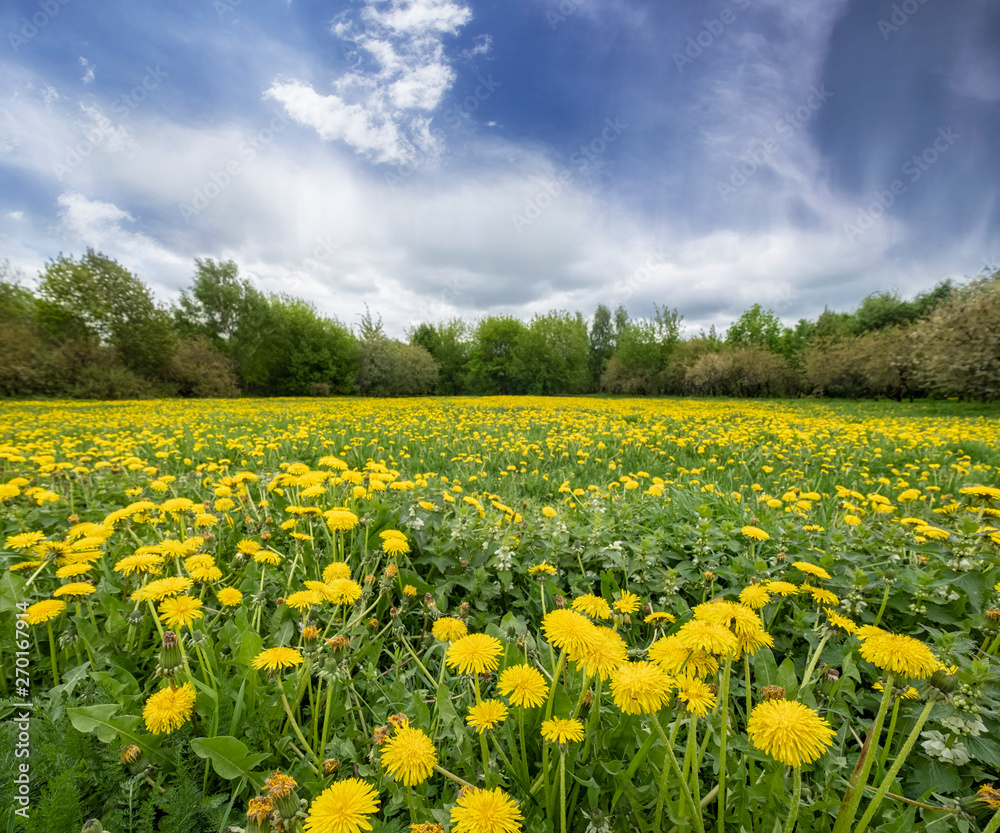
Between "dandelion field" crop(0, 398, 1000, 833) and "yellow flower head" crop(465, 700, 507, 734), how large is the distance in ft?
0.05

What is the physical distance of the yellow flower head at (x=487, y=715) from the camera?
86cm

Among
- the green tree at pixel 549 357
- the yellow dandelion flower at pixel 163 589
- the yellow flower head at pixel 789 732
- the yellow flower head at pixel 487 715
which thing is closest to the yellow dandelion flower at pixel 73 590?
the yellow dandelion flower at pixel 163 589

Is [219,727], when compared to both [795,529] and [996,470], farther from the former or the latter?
[996,470]

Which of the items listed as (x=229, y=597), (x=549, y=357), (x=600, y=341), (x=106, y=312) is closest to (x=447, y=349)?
(x=549, y=357)

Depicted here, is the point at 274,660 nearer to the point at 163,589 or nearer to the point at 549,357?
the point at 163,589

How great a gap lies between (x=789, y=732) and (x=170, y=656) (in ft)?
4.51

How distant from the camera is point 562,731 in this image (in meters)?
0.82

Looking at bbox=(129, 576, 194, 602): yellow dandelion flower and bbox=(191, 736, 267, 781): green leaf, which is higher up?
bbox=(129, 576, 194, 602): yellow dandelion flower

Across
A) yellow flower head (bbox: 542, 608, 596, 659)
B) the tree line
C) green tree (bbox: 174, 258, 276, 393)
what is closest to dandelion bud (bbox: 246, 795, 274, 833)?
yellow flower head (bbox: 542, 608, 596, 659)

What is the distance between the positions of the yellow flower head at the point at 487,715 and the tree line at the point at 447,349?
2119cm

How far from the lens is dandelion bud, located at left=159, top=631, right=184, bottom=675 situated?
1015 mm

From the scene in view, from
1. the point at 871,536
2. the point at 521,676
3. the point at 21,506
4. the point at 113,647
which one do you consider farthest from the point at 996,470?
the point at 21,506

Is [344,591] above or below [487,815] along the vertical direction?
above

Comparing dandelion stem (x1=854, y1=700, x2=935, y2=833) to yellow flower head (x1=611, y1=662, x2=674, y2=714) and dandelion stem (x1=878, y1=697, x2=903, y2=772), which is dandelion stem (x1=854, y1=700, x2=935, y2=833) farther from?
yellow flower head (x1=611, y1=662, x2=674, y2=714)
